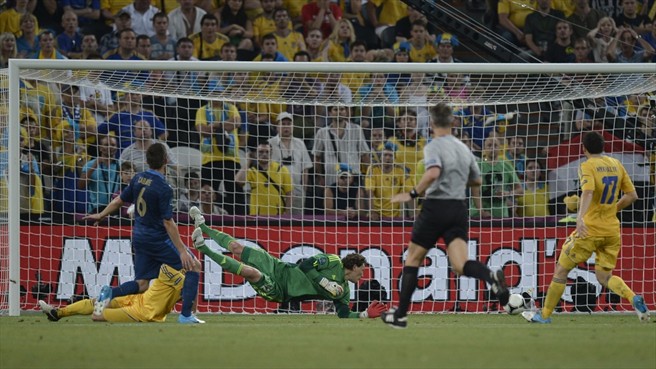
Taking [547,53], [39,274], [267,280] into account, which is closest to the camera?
[267,280]

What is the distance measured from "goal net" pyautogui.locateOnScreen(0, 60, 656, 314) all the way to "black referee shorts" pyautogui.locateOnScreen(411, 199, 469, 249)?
4.58 metres

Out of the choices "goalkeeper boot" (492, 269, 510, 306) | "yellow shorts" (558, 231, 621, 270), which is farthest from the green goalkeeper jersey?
"goalkeeper boot" (492, 269, 510, 306)

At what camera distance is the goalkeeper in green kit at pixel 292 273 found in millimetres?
12914

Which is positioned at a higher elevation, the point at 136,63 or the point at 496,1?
the point at 496,1

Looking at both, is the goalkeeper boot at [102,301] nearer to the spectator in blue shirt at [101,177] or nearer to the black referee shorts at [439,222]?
the black referee shorts at [439,222]

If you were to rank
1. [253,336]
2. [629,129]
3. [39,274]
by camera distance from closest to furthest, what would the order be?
[253,336], [39,274], [629,129]

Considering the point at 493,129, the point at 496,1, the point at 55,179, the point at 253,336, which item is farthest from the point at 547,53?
the point at 253,336

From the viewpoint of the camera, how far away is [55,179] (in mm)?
15203

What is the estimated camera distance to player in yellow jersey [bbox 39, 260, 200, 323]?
38.7 ft

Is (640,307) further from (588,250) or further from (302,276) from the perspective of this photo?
(302,276)

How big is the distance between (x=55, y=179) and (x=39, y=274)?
129 centimetres

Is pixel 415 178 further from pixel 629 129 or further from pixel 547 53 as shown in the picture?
pixel 547 53

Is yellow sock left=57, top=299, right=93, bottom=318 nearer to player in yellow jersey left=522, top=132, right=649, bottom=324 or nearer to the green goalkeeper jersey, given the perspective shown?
the green goalkeeper jersey

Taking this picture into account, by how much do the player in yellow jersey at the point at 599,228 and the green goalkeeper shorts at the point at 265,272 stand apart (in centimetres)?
285
